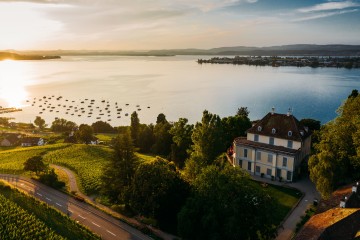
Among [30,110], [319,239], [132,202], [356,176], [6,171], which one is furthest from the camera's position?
[30,110]

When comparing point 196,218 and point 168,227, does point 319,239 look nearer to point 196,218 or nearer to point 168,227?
point 196,218

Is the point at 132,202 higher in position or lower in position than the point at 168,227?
higher

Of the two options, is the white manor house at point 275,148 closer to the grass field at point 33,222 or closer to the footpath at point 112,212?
the footpath at point 112,212

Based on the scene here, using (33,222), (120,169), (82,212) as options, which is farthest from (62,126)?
(33,222)

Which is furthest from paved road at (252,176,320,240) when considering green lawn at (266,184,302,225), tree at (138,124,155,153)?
tree at (138,124,155,153)

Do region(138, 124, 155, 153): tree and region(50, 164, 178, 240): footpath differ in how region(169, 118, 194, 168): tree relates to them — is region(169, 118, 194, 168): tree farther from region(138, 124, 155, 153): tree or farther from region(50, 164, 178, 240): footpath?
region(50, 164, 178, 240): footpath

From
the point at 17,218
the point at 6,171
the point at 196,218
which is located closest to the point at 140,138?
the point at 6,171
